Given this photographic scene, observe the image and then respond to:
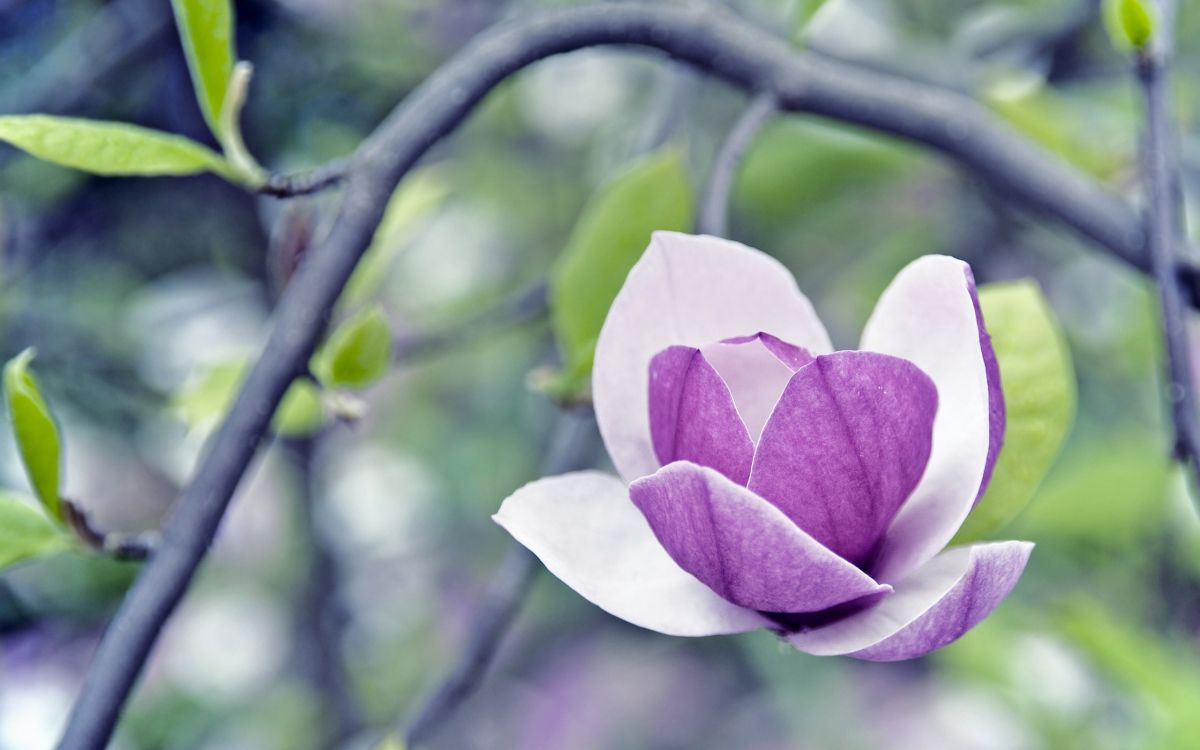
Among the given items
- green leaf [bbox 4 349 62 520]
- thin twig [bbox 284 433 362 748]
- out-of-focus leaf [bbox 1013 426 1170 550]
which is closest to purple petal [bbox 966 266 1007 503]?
green leaf [bbox 4 349 62 520]

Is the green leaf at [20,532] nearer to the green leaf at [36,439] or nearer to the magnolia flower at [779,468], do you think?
the green leaf at [36,439]

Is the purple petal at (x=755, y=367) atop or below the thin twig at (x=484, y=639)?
atop

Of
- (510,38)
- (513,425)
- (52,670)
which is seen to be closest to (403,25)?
(513,425)

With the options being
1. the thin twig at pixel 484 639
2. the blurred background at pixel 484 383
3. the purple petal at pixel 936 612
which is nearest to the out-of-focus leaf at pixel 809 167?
the blurred background at pixel 484 383

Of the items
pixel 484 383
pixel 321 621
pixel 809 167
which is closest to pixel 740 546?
pixel 809 167

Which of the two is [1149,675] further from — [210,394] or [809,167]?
[210,394]
